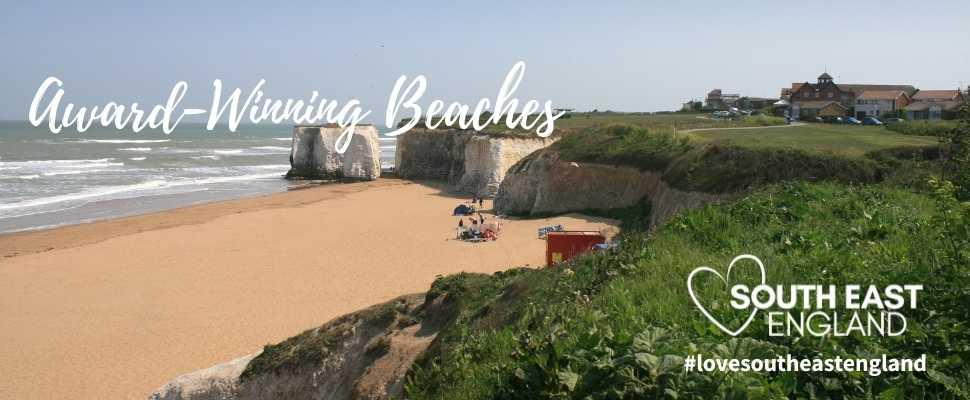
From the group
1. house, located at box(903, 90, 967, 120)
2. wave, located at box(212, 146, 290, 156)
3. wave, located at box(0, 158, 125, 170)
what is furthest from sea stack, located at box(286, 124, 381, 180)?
house, located at box(903, 90, 967, 120)

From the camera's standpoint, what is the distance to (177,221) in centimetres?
3650

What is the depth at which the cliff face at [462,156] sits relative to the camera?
49.0 m

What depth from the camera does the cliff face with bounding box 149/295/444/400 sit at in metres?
9.43

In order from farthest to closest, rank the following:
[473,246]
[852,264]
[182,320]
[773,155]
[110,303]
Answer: [473,246], [773,155], [110,303], [182,320], [852,264]

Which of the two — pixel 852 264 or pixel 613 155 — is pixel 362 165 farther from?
pixel 852 264

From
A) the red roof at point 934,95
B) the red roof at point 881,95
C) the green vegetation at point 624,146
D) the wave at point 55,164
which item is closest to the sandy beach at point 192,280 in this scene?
the green vegetation at point 624,146

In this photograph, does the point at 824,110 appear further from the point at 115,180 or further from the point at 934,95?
the point at 115,180

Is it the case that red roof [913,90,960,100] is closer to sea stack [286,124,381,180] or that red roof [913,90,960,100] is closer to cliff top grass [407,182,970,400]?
sea stack [286,124,381,180]

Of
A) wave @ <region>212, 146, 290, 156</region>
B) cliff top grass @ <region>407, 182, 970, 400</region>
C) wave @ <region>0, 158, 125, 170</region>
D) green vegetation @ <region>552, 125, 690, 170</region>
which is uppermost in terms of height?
cliff top grass @ <region>407, 182, 970, 400</region>

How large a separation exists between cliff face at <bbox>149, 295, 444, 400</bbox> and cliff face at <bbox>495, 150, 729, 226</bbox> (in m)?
18.7

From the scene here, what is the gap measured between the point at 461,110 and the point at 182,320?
14243mm

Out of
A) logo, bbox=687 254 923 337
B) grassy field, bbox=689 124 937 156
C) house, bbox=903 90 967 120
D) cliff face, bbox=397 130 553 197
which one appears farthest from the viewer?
house, bbox=903 90 967 120

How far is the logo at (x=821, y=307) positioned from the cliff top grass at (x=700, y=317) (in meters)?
0.09

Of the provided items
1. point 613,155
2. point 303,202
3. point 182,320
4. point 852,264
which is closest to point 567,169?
point 613,155
